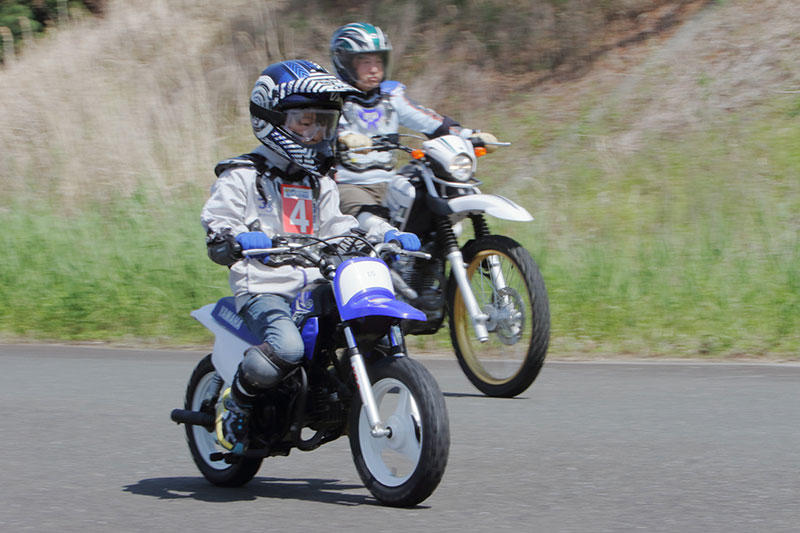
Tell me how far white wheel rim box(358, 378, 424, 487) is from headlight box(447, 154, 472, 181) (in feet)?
9.82

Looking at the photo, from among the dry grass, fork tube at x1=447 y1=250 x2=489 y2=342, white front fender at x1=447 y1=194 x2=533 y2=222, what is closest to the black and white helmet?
white front fender at x1=447 y1=194 x2=533 y2=222

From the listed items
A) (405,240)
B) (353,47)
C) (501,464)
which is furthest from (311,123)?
(353,47)

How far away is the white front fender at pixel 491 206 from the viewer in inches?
293

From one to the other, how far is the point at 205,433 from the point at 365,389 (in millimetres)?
1214

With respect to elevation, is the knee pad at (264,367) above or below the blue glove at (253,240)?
below

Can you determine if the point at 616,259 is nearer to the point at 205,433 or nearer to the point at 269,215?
the point at 205,433

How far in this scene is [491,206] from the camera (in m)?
7.58

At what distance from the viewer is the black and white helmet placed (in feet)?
17.7

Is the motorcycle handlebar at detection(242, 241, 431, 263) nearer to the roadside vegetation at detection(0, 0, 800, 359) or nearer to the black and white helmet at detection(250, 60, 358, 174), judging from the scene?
the black and white helmet at detection(250, 60, 358, 174)

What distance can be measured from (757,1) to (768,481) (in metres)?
11.2

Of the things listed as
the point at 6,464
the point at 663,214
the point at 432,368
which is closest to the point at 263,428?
the point at 6,464

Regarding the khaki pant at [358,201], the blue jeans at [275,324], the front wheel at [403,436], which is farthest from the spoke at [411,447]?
the khaki pant at [358,201]

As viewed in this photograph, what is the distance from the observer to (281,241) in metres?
5.18

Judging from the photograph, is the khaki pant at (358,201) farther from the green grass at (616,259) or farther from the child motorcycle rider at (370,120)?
the green grass at (616,259)
